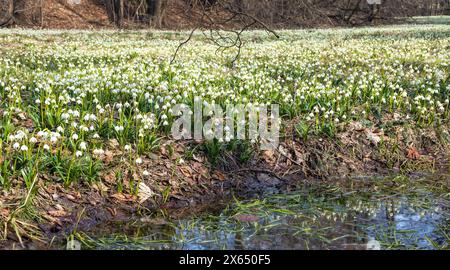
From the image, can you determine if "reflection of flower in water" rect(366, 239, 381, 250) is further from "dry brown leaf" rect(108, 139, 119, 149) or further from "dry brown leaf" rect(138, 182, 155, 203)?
"dry brown leaf" rect(108, 139, 119, 149)

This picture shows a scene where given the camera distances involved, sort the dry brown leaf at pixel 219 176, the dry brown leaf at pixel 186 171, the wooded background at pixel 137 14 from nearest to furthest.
A: the dry brown leaf at pixel 186 171 → the dry brown leaf at pixel 219 176 → the wooded background at pixel 137 14

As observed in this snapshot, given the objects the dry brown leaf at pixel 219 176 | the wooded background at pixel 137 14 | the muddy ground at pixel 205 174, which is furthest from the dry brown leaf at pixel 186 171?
the wooded background at pixel 137 14

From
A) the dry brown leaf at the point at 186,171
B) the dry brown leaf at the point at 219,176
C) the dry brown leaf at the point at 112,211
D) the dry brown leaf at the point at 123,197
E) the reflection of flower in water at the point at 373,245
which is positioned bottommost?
the dry brown leaf at the point at 112,211

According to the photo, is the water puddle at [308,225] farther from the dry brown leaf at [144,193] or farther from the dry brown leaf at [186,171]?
the dry brown leaf at [186,171]

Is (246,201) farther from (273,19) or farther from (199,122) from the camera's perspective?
(273,19)

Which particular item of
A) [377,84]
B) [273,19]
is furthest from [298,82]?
[273,19]

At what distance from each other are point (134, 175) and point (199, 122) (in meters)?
1.34

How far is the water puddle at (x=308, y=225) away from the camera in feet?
14.1

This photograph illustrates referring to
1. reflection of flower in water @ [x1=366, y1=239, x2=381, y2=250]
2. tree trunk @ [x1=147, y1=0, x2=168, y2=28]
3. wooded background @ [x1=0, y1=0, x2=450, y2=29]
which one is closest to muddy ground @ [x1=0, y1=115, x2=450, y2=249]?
reflection of flower in water @ [x1=366, y1=239, x2=381, y2=250]

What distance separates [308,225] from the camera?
15.4 feet

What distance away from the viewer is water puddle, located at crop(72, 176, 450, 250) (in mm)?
4289

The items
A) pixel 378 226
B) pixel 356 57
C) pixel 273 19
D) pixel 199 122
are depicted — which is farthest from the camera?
pixel 273 19
